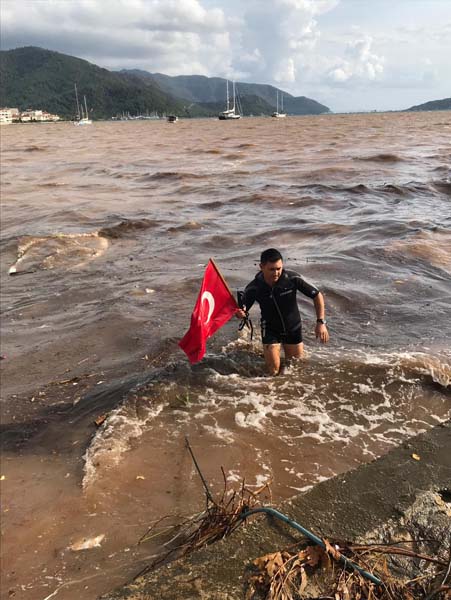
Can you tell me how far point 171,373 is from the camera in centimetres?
579

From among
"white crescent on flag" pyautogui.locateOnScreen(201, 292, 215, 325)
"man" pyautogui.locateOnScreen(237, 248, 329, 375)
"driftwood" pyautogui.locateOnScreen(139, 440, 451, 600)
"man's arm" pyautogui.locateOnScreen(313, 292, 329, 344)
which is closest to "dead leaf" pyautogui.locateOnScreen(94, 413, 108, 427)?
"white crescent on flag" pyautogui.locateOnScreen(201, 292, 215, 325)

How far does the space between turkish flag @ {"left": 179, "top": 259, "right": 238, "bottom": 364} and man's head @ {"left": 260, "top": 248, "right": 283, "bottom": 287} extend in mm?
578

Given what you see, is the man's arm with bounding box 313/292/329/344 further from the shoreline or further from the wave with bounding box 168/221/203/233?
the wave with bounding box 168/221/203/233

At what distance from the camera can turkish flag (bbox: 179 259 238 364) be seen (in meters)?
4.93

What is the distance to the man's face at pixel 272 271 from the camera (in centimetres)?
546

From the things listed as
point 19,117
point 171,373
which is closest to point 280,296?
point 171,373

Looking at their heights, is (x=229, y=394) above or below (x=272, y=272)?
below

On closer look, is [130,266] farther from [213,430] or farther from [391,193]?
[391,193]

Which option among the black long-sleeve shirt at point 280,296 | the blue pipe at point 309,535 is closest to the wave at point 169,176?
the black long-sleeve shirt at point 280,296

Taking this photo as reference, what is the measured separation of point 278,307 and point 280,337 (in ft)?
1.37

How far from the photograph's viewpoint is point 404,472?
9.61 feet

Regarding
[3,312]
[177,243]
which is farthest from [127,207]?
[3,312]

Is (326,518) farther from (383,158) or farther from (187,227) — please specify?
(383,158)

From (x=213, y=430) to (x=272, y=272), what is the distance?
192 cm
